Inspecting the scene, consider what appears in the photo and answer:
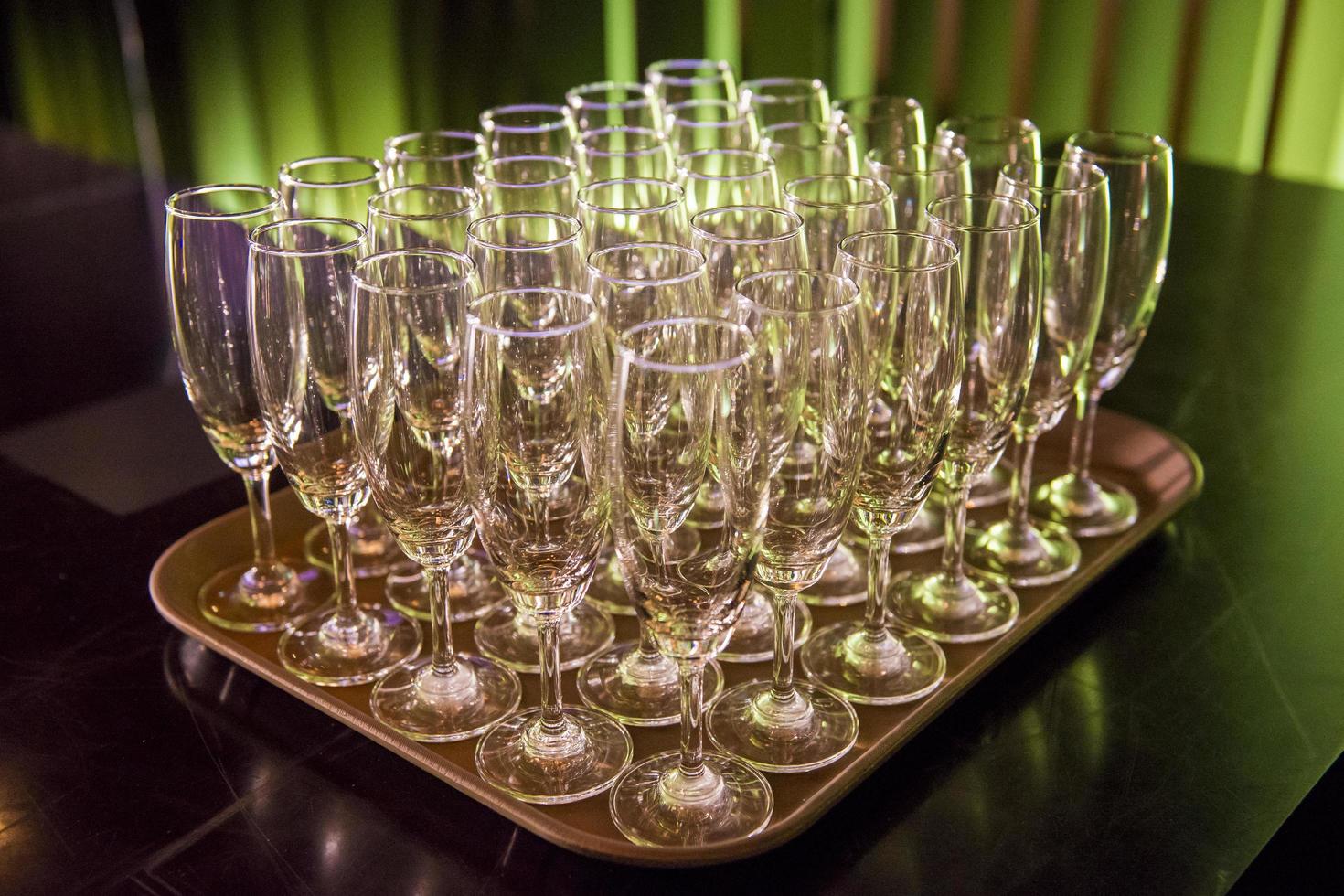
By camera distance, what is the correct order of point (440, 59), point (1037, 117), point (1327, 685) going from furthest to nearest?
point (440, 59)
point (1037, 117)
point (1327, 685)

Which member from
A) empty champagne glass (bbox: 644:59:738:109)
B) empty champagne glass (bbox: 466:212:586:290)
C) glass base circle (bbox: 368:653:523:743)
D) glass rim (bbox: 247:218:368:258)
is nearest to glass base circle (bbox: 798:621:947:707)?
glass base circle (bbox: 368:653:523:743)

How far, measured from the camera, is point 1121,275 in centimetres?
122

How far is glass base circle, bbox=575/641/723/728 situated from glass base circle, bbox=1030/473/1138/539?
370 millimetres

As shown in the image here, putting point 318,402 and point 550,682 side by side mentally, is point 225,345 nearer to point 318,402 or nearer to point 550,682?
point 318,402

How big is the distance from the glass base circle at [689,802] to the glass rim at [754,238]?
1.14ft

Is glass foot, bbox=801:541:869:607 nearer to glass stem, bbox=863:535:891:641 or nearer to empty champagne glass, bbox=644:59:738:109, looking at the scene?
glass stem, bbox=863:535:891:641

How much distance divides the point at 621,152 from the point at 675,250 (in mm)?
302

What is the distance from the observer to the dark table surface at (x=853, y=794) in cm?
80

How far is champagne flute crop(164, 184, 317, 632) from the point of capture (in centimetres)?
103

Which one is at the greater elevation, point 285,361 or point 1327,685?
point 285,361

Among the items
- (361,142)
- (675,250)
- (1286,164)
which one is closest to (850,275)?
(675,250)

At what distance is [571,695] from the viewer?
3.37ft

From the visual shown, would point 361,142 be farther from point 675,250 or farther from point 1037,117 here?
point 675,250

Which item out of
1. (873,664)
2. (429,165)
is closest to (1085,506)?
(873,664)
